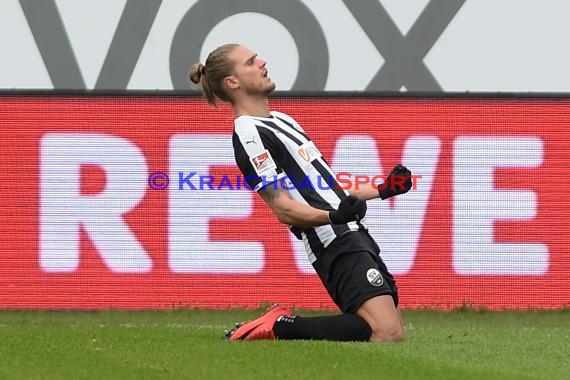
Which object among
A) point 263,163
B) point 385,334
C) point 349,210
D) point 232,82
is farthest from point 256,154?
point 385,334

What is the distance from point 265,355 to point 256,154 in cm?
129

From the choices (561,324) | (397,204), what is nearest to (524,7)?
(397,204)

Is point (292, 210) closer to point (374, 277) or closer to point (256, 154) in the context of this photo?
point (256, 154)

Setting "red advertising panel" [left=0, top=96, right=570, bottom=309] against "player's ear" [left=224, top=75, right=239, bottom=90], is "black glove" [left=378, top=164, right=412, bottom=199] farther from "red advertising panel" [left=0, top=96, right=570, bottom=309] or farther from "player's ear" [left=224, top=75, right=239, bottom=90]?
"red advertising panel" [left=0, top=96, right=570, bottom=309]

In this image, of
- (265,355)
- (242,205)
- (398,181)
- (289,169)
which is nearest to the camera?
(265,355)

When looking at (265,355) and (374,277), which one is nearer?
(265,355)

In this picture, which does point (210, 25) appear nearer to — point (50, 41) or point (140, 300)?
point (50, 41)

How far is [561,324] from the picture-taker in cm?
1055

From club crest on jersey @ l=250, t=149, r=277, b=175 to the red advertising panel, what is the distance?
381 centimetres

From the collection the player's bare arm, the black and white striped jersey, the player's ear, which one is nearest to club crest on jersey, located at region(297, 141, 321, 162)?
the black and white striped jersey

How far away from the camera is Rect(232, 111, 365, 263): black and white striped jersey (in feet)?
24.0

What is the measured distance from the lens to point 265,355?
6.46 meters

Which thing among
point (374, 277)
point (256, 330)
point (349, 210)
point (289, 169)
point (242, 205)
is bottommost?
point (256, 330)

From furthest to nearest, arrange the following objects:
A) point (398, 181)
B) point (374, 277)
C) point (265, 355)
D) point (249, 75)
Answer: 1. point (249, 75)
2. point (374, 277)
3. point (398, 181)
4. point (265, 355)
